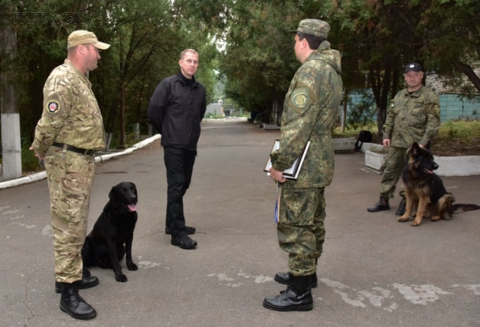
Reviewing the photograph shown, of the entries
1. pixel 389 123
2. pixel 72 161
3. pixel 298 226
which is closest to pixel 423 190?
pixel 389 123

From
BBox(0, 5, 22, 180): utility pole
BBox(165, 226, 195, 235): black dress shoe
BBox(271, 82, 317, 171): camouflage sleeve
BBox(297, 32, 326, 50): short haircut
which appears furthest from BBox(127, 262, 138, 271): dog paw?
BBox(0, 5, 22, 180): utility pole

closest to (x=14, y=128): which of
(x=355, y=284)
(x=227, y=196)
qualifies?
(x=227, y=196)

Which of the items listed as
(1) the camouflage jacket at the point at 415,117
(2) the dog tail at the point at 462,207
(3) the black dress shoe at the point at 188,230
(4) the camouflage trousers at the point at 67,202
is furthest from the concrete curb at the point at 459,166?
(4) the camouflage trousers at the point at 67,202

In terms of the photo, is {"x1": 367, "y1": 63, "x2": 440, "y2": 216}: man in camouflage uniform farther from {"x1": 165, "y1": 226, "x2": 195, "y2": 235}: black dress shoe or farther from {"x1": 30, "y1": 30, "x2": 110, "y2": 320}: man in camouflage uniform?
{"x1": 30, "y1": 30, "x2": 110, "y2": 320}: man in camouflage uniform

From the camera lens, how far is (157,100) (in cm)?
493

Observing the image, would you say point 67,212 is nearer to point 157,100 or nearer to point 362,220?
point 157,100

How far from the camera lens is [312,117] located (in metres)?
3.21

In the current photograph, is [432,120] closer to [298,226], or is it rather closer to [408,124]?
[408,124]

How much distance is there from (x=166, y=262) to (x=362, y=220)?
292cm

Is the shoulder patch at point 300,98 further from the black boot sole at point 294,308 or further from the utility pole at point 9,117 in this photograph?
the utility pole at point 9,117

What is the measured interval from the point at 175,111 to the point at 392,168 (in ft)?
10.8

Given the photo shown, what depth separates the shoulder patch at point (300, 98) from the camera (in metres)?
3.18

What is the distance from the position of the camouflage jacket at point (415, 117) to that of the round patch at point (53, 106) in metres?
4.64

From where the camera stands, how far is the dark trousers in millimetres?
5000
